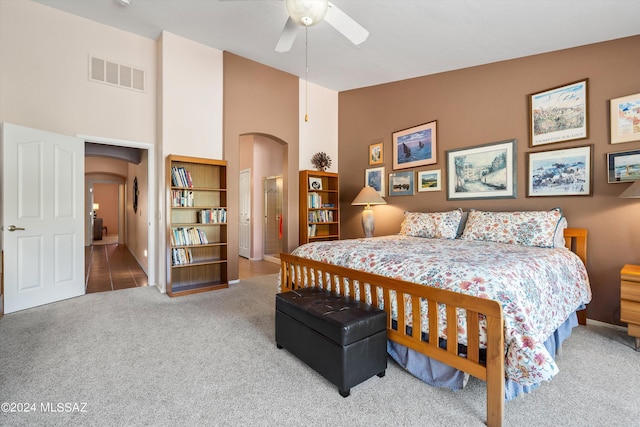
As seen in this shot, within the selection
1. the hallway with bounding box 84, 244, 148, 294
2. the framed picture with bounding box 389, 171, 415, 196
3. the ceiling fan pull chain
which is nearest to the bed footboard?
the ceiling fan pull chain

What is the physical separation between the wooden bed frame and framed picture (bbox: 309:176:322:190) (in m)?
2.79

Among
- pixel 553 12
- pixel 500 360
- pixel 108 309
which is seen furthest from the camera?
pixel 108 309

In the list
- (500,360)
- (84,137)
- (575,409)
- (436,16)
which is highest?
(436,16)

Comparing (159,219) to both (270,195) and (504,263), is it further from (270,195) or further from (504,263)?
(504,263)

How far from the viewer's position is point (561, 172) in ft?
10.1

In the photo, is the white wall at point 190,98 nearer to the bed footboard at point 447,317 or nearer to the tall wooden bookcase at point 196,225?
the tall wooden bookcase at point 196,225

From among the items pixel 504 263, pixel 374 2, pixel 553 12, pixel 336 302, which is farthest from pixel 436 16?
pixel 336 302

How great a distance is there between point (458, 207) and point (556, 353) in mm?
1999

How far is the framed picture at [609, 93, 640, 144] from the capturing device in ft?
8.77

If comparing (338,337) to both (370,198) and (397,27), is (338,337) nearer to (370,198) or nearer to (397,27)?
(370,198)

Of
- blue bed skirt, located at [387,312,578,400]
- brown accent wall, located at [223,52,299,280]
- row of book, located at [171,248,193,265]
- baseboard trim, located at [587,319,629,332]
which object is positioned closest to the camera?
blue bed skirt, located at [387,312,578,400]

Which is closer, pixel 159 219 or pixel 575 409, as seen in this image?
pixel 575 409

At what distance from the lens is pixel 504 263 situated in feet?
6.26

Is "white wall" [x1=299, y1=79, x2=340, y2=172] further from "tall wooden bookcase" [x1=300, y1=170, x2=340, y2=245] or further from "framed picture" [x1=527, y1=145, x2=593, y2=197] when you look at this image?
"framed picture" [x1=527, y1=145, x2=593, y2=197]
